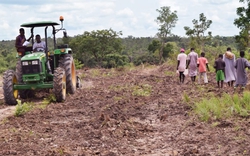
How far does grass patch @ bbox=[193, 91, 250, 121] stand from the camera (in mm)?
7717

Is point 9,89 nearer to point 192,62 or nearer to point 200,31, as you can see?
point 192,62

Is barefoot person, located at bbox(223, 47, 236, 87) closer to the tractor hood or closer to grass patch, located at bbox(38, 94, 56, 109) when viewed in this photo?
grass patch, located at bbox(38, 94, 56, 109)

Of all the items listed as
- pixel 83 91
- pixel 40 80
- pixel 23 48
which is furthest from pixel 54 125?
pixel 83 91

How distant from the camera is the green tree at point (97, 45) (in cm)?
4844

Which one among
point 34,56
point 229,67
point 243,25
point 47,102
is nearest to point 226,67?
point 229,67

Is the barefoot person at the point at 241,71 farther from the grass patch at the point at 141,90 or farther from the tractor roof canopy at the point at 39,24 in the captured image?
the tractor roof canopy at the point at 39,24

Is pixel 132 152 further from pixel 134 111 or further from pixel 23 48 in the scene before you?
pixel 23 48

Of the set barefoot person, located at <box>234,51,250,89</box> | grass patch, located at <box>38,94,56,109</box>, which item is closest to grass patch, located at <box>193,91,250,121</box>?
barefoot person, located at <box>234,51,250,89</box>

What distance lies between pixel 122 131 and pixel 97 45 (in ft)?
137

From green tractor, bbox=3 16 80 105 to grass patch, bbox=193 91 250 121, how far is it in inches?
166

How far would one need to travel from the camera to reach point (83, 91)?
538 inches

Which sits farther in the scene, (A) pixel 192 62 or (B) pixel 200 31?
(B) pixel 200 31

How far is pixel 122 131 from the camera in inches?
287

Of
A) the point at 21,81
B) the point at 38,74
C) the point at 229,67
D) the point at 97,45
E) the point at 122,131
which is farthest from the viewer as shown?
the point at 97,45
